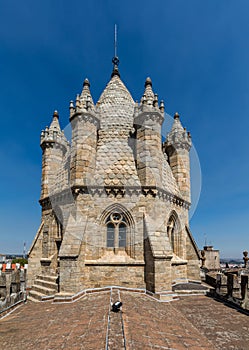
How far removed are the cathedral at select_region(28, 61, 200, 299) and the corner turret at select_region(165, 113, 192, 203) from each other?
0.32ft

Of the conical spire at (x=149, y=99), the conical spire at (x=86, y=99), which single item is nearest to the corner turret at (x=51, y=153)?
the conical spire at (x=86, y=99)

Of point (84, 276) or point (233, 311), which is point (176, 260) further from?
point (84, 276)

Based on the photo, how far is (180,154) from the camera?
1812cm

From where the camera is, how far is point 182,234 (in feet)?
52.4

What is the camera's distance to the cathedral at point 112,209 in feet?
40.4

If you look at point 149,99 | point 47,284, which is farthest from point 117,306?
point 149,99

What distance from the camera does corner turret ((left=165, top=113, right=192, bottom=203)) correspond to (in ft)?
57.4

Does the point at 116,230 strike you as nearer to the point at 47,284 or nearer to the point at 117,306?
the point at 47,284

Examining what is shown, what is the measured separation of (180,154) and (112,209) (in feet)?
24.8

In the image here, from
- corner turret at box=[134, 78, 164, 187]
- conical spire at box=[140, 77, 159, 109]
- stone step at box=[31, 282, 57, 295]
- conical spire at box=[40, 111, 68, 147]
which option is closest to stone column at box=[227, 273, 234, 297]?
corner turret at box=[134, 78, 164, 187]

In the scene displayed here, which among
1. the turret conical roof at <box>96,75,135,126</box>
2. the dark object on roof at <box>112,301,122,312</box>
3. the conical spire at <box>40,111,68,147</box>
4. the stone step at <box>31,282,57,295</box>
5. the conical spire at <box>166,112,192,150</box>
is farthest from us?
the conical spire at <box>166,112,192,150</box>

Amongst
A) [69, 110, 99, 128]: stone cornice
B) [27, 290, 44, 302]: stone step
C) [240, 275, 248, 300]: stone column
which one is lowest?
[27, 290, 44, 302]: stone step

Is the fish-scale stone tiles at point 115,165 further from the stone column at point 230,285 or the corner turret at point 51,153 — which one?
the stone column at point 230,285

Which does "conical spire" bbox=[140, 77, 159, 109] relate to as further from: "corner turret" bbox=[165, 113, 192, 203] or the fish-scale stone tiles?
"corner turret" bbox=[165, 113, 192, 203]
